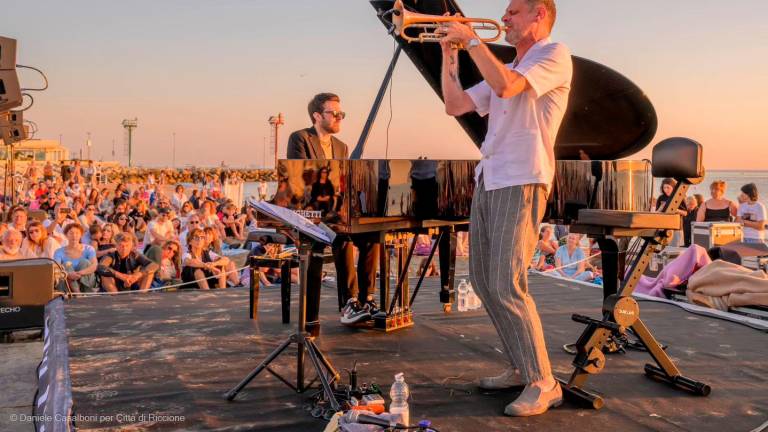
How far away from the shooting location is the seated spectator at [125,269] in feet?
24.2

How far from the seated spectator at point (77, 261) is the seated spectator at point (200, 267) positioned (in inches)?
39.8

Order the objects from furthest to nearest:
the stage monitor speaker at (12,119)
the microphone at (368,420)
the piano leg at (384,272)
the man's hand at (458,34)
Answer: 1. the stage monitor speaker at (12,119)
2. the piano leg at (384,272)
3. the man's hand at (458,34)
4. the microphone at (368,420)

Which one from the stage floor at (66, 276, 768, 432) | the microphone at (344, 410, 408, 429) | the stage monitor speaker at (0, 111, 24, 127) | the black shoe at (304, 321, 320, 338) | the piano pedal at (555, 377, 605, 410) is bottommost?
the stage floor at (66, 276, 768, 432)

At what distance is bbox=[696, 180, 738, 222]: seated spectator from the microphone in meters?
9.55

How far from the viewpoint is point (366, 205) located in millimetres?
4316

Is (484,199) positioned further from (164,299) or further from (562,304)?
(164,299)

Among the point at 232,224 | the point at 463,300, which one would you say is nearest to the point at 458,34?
the point at 463,300

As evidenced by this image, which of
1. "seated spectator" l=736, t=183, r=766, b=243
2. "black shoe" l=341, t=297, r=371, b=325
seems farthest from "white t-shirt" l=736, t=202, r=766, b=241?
"black shoe" l=341, t=297, r=371, b=325

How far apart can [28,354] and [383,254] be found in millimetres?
2766

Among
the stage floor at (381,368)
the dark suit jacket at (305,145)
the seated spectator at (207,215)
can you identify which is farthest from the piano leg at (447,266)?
the seated spectator at (207,215)

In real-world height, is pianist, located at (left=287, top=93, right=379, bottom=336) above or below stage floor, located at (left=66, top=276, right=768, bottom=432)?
above

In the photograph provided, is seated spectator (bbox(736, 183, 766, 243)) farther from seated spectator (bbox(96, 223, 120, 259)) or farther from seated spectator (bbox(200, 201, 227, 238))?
seated spectator (bbox(96, 223, 120, 259))

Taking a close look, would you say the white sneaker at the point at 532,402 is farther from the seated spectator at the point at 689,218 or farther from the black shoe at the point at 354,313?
A: the seated spectator at the point at 689,218

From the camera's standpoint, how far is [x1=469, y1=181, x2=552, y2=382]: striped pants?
3148 mm
